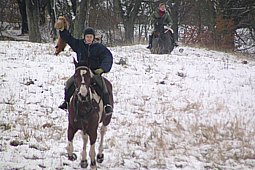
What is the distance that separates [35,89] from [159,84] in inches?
141

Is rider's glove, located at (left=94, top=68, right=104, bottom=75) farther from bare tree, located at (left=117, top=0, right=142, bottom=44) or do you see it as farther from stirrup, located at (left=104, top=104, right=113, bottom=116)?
bare tree, located at (left=117, top=0, right=142, bottom=44)

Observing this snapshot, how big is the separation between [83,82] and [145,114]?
4.06m

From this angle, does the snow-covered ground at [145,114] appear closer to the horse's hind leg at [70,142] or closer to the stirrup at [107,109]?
the horse's hind leg at [70,142]

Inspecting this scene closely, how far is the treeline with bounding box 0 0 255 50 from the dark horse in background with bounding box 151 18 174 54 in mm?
3435

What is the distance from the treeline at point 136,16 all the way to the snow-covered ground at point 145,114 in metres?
6.96

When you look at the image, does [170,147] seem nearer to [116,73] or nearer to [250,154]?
[250,154]

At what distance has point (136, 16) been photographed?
34.8 m

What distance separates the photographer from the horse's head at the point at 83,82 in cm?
636

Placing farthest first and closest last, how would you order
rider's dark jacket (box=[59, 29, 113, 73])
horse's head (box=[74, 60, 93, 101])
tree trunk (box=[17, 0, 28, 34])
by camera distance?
tree trunk (box=[17, 0, 28, 34])
rider's dark jacket (box=[59, 29, 113, 73])
horse's head (box=[74, 60, 93, 101])

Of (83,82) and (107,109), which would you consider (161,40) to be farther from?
(83,82)

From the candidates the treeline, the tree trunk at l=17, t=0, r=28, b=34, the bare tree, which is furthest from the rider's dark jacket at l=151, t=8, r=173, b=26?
the bare tree

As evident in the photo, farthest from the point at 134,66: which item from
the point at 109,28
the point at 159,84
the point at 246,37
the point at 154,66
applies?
the point at 109,28

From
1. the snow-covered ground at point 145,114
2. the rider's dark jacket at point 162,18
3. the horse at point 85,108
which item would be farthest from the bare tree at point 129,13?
the horse at point 85,108

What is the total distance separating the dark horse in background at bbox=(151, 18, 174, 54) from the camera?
1812 cm
